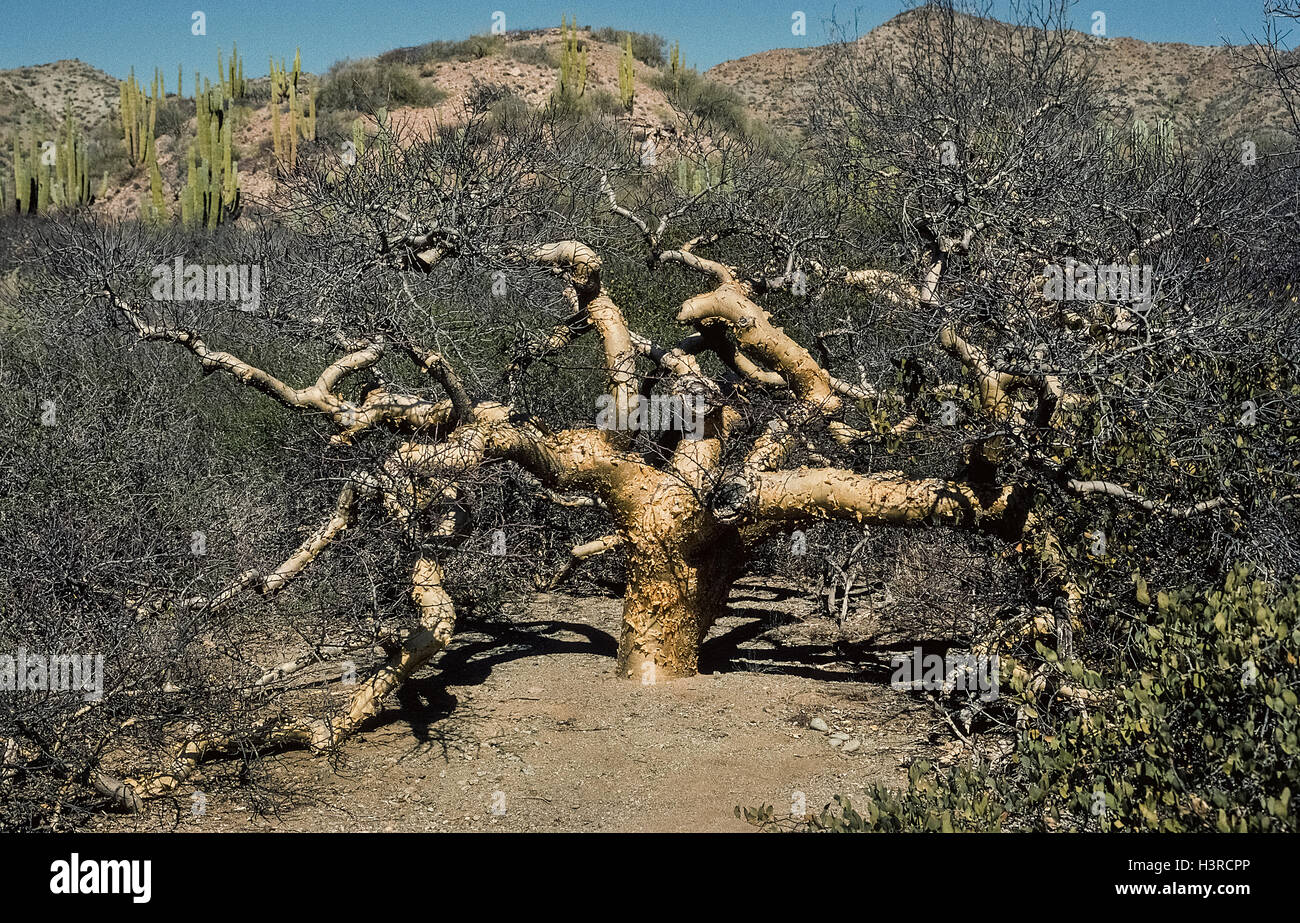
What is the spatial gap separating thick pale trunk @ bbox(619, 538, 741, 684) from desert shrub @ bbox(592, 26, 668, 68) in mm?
31612

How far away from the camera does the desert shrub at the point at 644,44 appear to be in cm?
3570

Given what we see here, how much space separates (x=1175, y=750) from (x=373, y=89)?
32.5m

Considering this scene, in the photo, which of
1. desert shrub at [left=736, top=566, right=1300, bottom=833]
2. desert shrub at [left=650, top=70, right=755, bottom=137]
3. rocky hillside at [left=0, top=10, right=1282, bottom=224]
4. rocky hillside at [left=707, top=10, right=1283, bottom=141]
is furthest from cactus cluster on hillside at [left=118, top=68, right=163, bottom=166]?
desert shrub at [left=736, top=566, right=1300, bottom=833]

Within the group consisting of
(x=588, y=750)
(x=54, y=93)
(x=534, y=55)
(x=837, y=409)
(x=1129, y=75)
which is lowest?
(x=588, y=750)

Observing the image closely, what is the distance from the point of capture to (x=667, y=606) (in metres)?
6.42

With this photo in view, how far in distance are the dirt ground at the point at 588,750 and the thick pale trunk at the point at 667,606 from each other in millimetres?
152

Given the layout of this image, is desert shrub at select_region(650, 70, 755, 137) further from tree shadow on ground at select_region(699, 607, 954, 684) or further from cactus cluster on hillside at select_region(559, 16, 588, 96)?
tree shadow on ground at select_region(699, 607, 954, 684)

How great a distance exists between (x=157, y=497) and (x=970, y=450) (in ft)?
19.1

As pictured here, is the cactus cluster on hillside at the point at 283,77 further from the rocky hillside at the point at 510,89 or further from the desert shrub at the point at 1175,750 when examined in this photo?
the desert shrub at the point at 1175,750

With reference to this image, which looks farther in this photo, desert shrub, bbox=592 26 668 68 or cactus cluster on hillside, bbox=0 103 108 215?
desert shrub, bbox=592 26 668 68

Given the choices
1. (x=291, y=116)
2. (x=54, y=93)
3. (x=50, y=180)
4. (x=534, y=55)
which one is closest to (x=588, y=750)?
(x=291, y=116)

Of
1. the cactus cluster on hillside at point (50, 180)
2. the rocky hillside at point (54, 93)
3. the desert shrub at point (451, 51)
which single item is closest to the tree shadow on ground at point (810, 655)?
the cactus cluster on hillside at point (50, 180)

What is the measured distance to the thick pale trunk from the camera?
638cm

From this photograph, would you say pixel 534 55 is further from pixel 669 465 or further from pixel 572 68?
pixel 669 465
